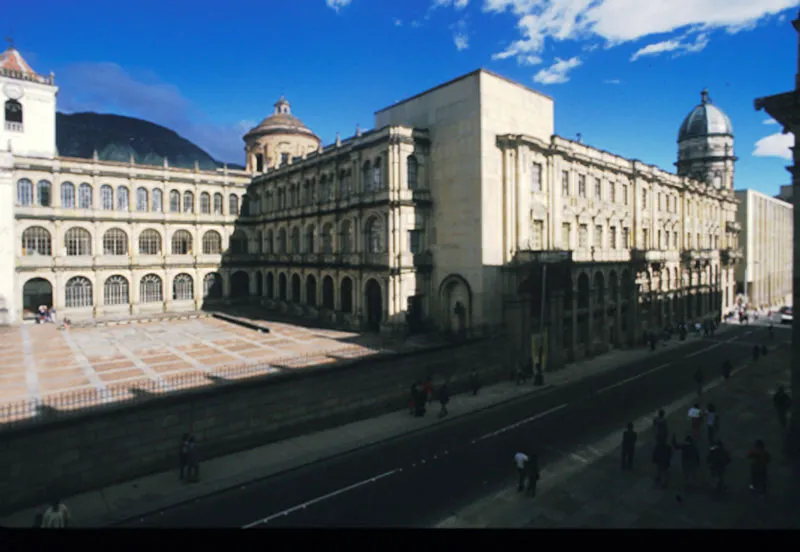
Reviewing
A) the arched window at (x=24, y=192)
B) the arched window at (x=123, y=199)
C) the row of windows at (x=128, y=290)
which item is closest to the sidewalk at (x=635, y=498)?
the row of windows at (x=128, y=290)

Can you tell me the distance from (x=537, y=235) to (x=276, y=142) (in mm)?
43490

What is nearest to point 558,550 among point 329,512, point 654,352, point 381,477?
point 329,512

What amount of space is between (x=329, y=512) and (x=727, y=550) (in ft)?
38.5

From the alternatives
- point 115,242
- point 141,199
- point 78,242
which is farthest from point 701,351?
point 78,242

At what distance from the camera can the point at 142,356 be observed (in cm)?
2917

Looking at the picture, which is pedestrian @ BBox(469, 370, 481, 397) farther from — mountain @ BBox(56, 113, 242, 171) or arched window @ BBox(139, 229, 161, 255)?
mountain @ BBox(56, 113, 242, 171)

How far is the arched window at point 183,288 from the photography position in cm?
5169

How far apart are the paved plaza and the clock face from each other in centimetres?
1989

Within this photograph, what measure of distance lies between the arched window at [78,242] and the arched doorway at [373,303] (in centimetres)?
2996

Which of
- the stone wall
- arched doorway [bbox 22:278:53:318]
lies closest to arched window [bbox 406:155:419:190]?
the stone wall

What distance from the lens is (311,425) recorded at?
21531mm

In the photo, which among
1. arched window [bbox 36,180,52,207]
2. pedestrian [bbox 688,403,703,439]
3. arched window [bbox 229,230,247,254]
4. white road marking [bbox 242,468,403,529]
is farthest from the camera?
arched window [bbox 229,230,247,254]

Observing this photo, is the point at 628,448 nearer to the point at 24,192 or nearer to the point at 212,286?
the point at 212,286

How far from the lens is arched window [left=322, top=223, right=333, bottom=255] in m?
43.1
